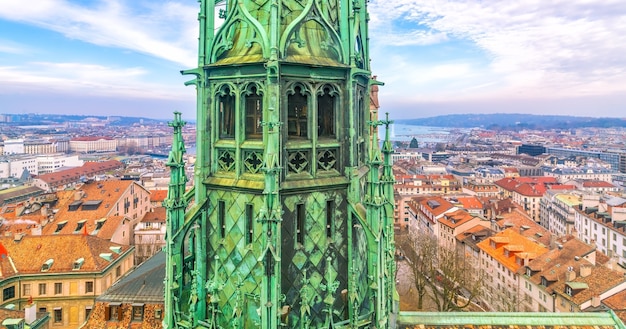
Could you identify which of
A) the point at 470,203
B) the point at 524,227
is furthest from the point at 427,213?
the point at 524,227

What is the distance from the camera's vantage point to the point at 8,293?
43.6 m

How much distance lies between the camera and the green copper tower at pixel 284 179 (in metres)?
10.8

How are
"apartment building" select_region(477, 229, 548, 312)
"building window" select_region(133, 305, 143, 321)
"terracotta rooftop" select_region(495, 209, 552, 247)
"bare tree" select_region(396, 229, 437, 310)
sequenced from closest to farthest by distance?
"building window" select_region(133, 305, 143, 321) → "bare tree" select_region(396, 229, 437, 310) → "apartment building" select_region(477, 229, 548, 312) → "terracotta rooftop" select_region(495, 209, 552, 247)

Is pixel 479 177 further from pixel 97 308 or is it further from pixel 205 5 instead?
pixel 205 5

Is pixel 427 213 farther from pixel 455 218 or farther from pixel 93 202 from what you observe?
pixel 93 202

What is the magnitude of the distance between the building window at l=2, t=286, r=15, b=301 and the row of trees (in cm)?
4329

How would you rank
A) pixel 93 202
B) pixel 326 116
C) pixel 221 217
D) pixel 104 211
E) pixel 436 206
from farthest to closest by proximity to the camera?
pixel 436 206
pixel 93 202
pixel 104 211
pixel 326 116
pixel 221 217

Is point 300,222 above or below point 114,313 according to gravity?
above

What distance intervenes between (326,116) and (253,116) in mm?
1860

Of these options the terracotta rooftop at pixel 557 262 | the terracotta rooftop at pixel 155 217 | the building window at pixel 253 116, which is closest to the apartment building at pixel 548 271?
the terracotta rooftop at pixel 557 262

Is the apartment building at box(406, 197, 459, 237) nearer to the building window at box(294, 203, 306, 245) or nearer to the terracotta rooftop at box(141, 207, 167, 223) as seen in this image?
the terracotta rooftop at box(141, 207, 167, 223)

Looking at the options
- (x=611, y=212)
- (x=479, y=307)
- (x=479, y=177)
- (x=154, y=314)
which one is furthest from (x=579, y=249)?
(x=479, y=177)

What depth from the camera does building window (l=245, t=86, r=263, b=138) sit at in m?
11.3

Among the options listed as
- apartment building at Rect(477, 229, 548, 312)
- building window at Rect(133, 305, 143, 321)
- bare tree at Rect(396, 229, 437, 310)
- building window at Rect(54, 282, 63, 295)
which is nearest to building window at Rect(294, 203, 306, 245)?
building window at Rect(133, 305, 143, 321)
